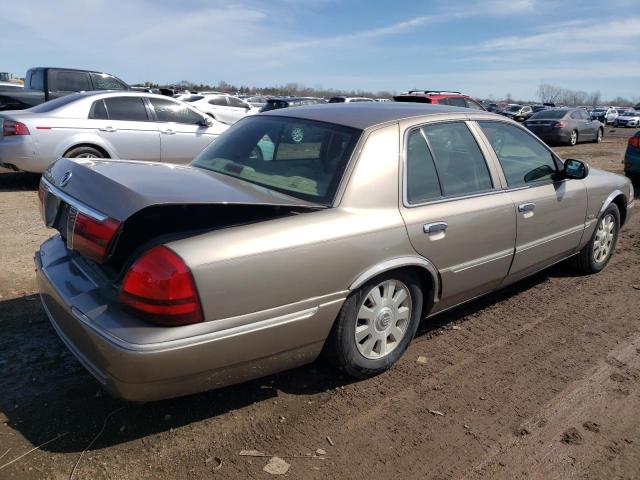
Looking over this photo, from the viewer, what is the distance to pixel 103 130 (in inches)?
317

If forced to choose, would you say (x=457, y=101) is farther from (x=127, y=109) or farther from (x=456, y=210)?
(x=456, y=210)

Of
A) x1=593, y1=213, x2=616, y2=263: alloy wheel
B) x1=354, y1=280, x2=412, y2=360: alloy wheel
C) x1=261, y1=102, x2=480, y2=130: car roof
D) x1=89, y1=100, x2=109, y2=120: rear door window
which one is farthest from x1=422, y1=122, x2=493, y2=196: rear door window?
x1=89, y1=100, x2=109, y2=120: rear door window

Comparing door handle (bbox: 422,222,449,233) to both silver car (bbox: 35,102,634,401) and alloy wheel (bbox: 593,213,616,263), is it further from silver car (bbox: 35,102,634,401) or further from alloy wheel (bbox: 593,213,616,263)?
alloy wheel (bbox: 593,213,616,263)

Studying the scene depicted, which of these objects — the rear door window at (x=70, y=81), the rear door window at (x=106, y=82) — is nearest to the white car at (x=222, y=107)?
the rear door window at (x=106, y=82)

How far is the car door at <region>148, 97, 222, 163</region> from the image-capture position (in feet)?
28.8

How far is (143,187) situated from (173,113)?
6870 mm

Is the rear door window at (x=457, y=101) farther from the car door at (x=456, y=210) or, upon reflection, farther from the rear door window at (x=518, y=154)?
the car door at (x=456, y=210)

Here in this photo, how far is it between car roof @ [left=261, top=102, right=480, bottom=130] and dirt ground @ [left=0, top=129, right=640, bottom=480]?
151 centimetres

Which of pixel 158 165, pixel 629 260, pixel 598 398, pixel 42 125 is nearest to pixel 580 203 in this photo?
pixel 629 260

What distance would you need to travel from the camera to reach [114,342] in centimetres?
234

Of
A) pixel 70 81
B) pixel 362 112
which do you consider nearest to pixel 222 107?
pixel 70 81

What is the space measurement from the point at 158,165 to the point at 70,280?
90cm

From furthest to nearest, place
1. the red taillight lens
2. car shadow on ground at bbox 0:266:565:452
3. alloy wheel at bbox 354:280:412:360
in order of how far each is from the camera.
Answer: alloy wheel at bbox 354:280:412:360
car shadow on ground at bbox 0:266:565:452
the red taillight lens

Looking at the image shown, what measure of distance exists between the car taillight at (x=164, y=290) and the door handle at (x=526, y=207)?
2.56 metres
